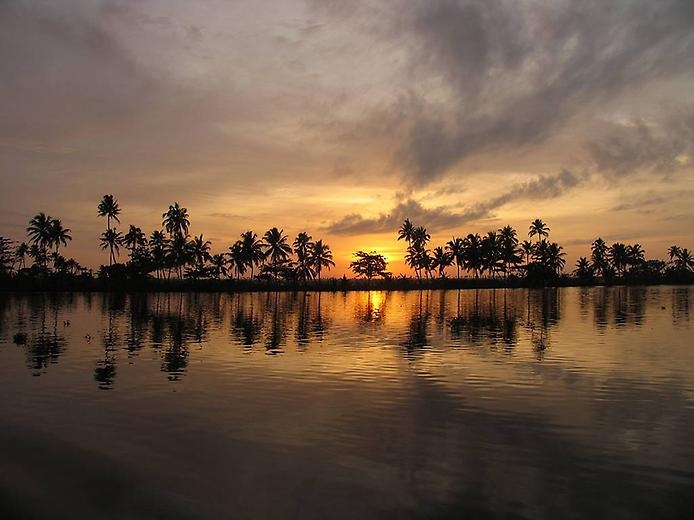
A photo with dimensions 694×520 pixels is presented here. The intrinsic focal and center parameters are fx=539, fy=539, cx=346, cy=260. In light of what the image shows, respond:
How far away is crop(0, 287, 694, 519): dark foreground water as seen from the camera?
9.78 metres

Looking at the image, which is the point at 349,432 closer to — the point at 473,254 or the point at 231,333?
the point at 231,333

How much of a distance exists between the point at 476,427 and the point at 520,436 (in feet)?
4.02

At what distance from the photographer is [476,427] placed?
14.4 metres

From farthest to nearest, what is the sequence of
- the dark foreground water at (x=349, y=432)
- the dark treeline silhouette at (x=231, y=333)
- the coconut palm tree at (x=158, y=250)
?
the coconut palm tree at (x=158, y=250)
the dark treeline silhouette at (x=231, y=333)
the dark foreground water at (x=349, y=432)

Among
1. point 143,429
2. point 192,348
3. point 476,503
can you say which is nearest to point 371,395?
point 143,429

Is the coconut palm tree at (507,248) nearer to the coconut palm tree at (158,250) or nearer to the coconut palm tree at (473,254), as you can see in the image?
the coconut palm tree at (473,254)

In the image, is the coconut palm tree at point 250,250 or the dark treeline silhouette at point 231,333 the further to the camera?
the coconut palm tree at point 250,250

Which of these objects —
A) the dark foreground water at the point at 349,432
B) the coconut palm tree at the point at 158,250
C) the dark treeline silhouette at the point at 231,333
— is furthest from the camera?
the coconut palm tree at the point at 158,250

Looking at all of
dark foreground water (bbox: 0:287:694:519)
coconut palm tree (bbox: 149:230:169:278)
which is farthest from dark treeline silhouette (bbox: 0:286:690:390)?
coconut palm tree (bbox: 149:230:169:278)

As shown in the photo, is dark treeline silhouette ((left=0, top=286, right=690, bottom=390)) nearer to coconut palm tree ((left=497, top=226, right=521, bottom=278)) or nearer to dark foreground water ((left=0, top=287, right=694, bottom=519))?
dark foreground water ((left=0, top=287, right=694, bottom=519))

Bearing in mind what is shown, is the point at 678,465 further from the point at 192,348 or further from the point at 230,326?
the point at 230,326

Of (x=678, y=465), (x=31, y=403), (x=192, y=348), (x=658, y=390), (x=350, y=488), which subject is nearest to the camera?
(x=350, y=488)

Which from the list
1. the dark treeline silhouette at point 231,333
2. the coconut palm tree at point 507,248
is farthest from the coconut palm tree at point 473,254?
the dark treeline silhouette at point 231,333

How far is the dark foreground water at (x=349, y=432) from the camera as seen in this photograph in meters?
9.78
